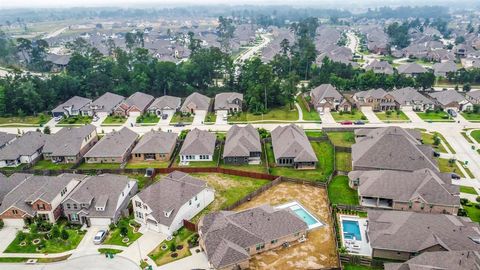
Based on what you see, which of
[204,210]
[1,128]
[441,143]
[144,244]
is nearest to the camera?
[144,244]

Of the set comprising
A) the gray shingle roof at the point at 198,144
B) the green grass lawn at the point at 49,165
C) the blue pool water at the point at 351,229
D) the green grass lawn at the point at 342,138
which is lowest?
the blue pool water at the point at 351,229

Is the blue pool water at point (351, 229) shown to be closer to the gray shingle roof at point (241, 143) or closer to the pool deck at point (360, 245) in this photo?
the pool deck at point (360, 245)

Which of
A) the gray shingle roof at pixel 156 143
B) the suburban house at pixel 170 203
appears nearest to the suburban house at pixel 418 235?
the suburban house at pixel 170 203

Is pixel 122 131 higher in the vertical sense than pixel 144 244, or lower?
higher

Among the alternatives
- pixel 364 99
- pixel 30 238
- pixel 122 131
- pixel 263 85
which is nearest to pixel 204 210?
pixel 30 238

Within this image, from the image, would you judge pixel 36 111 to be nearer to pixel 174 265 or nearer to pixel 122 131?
pixel 122 131
